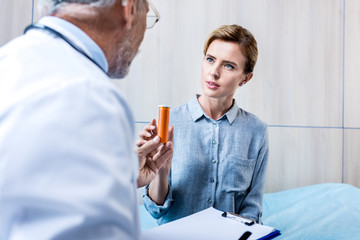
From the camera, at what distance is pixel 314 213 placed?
1685 mm

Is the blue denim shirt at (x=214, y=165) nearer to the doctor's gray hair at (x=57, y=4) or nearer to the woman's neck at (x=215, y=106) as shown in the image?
the woman's neck at (x=215, y=106)

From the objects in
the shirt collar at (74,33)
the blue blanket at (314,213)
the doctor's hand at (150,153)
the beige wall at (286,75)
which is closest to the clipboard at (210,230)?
the doctor's hand at (150,153)

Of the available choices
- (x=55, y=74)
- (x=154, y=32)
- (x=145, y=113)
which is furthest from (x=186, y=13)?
(x=55, y=74)

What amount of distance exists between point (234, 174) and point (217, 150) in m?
0.12

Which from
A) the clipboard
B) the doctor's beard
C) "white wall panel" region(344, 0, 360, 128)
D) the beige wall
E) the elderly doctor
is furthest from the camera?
"white wall panel" region(344, 0, 360, 128)

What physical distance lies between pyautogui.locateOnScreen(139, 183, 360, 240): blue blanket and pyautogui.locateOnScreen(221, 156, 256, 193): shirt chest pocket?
0.40 m

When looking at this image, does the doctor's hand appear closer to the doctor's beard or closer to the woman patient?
the woman patient

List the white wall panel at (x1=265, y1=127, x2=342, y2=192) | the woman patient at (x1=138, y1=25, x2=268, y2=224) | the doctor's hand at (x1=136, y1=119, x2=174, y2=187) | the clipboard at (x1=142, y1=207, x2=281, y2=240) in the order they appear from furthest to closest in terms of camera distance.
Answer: the white wall panel at (x1=265, y1=127, x2=342, y2=192) < the woman patient at (x1=138, y1=25, x2=268, y2=224) < the doctor's hand at (x1=136, y1=119, x2=174, y2=187) < the clipboard at (x1=142, y1=207, x2=281, y2=240)

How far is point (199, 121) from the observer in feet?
4.27

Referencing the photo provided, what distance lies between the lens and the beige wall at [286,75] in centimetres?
199

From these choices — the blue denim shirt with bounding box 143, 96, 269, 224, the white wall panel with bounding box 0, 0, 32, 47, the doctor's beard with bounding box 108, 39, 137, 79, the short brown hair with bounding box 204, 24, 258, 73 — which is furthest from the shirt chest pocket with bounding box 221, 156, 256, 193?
the white wall panel with bounding box 0, 0, 32, 47

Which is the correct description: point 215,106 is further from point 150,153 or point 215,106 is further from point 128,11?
point 128,11

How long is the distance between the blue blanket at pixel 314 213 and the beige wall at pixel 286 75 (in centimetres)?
33

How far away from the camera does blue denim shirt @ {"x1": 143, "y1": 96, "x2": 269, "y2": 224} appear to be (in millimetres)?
1212
